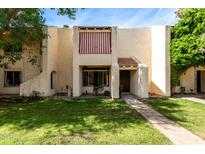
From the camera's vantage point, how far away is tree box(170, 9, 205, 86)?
24.3 m

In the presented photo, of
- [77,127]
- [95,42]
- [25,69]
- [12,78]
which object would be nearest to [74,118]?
[77,127]

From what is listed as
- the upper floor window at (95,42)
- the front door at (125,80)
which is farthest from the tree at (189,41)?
the upper floor window at (95,42)

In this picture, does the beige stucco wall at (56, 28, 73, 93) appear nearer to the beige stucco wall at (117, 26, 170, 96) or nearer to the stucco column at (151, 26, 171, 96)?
the beige stucco wall at (117, 26, 170, 96)

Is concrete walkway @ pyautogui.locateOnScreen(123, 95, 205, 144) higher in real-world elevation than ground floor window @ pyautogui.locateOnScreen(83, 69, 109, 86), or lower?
lower

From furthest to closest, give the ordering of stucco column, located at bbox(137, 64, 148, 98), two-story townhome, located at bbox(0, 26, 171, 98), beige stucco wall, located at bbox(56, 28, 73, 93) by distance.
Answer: beige stucco wall, located at bbox(56, 28, 73, 93) < two-story townhome, located at bbox(0, 26, 171, 98) < stucco column, located at bbox(137, 64, 148, 98)

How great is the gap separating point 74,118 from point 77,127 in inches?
94.1

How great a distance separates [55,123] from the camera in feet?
46.8

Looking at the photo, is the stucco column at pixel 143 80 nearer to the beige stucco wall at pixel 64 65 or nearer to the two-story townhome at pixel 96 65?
the two-story townhome at pixel 96 65

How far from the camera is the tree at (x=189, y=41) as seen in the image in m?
24.3

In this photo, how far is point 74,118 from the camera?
15.7 m

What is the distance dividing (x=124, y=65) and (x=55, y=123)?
1422cm

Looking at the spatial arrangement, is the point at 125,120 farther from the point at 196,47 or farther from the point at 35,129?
the point at 196,47

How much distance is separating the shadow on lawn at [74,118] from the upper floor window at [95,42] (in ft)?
30.4

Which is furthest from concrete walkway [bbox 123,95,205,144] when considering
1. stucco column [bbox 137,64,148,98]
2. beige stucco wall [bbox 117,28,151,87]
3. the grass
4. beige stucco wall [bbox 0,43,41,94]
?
beige stucco wall [bbox 0,43,41,94]
